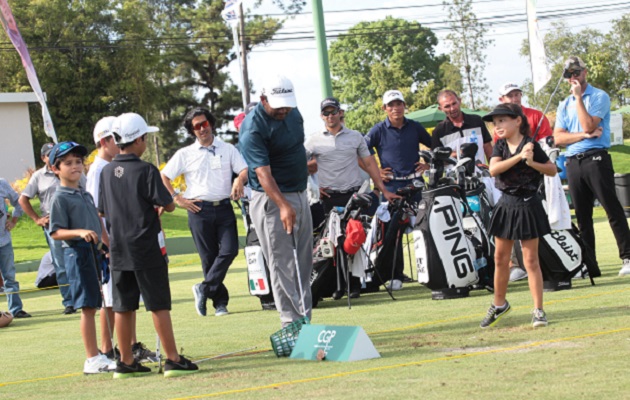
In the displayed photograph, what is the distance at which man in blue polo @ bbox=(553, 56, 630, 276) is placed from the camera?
11.6 meters

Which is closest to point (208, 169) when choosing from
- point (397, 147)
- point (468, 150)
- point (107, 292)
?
point (397, 147)

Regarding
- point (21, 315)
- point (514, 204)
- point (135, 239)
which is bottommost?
point (21, 315)

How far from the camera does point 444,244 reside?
11.0 meters

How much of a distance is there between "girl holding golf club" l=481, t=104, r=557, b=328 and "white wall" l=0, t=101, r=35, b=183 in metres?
44.8

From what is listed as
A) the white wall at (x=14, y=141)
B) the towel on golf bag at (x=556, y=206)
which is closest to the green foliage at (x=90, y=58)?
the white wall at (x=14, y=141)

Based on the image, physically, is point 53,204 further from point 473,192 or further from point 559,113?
point 559,113

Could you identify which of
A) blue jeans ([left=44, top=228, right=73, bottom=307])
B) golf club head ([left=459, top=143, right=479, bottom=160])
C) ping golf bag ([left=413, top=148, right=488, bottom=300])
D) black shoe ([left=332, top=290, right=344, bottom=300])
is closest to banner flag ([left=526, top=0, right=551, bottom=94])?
golf club head ([left=459, top=143, right=479, bottom=160])

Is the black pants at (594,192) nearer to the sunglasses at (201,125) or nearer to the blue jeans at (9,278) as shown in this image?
the sunglasses at (201,125)

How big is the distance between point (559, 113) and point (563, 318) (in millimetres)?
3972

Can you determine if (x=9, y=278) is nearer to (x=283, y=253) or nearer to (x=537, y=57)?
(x=283, y=253)

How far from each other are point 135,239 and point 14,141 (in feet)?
150

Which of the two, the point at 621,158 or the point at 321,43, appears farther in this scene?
the point at 621,158

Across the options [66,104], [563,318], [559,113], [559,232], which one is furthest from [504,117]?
[66,104]

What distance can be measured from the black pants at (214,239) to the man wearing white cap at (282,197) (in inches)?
120
